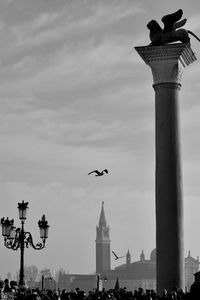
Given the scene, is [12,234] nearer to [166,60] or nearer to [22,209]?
[22,209]

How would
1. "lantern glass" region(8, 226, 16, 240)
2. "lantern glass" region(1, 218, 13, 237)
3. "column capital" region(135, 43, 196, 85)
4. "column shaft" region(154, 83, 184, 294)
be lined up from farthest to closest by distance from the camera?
"column capital" region(135, 43, 196, 85), "lantern glass" region(8, 226, 16, 240), "column shaft" region(154, 83, 184, 294), "lantern glass" region(1, 218, 13, 237)

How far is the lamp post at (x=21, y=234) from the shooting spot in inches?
795

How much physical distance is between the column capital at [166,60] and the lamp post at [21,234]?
4.98 meters

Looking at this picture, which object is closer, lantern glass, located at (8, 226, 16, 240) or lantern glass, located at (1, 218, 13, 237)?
lantern glass, located at (1, 218, 13, 237)

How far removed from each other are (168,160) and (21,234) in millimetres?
4424

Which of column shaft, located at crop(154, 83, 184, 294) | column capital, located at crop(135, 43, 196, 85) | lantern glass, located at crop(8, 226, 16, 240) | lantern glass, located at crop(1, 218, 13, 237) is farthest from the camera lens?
column capital, located at crop(135, 43, 196, 85)

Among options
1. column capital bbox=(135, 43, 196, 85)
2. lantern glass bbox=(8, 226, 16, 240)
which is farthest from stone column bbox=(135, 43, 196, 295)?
lantern glass bbox=(8, 226, 16, 240)

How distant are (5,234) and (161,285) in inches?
171

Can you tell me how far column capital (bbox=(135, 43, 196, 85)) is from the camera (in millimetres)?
21062

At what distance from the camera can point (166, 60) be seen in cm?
2122

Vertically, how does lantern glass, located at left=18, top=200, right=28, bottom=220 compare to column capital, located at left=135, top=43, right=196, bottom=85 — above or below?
below

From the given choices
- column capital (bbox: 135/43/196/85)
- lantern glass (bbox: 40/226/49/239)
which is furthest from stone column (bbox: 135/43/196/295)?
lantern glass (bbox: 40/226/49/239)

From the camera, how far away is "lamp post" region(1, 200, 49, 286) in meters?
20.2

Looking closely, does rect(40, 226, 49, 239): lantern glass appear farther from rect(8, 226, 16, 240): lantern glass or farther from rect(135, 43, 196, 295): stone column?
rect(135, 43, 196, 295): stone column
